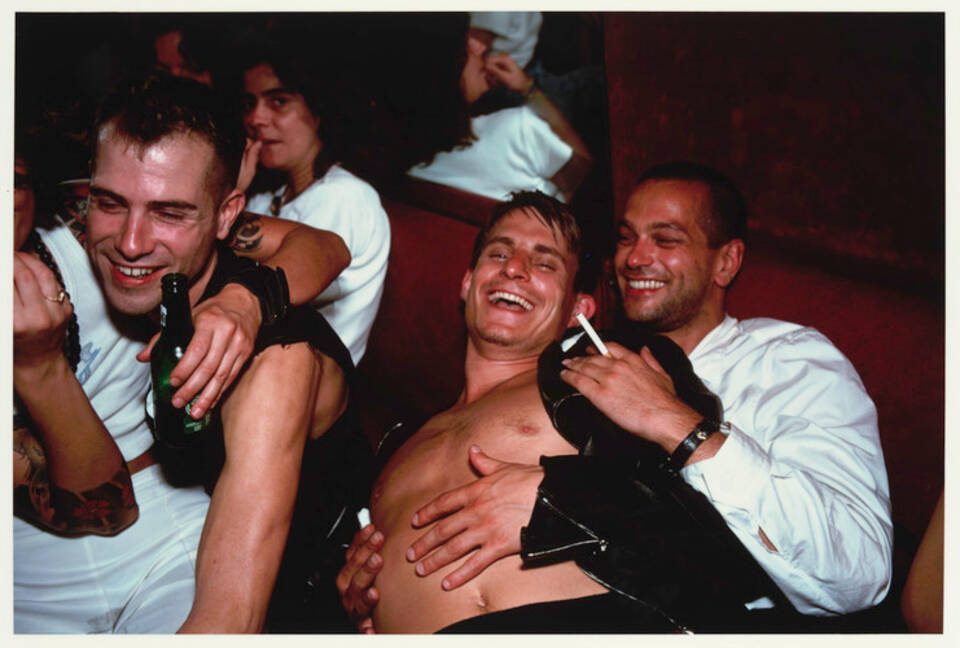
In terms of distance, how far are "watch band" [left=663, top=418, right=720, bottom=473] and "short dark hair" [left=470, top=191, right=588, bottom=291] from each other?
0.58 m

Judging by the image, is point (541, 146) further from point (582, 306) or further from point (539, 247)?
point (582, 306)

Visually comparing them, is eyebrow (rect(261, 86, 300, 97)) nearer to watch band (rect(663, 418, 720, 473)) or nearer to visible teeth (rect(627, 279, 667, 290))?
visible teeth (rect(627, 279, 667, 290))

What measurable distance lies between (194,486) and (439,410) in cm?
60

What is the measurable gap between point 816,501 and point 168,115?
1.44m

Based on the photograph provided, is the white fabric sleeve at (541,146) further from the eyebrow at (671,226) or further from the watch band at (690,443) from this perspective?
the watch band at (690,443)

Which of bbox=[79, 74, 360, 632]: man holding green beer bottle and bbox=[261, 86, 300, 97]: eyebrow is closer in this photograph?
bbox=[79, 74, 360, 632]: man holding green beer bottle

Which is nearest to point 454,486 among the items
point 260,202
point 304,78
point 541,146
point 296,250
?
point 296,250

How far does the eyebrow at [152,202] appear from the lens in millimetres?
1373

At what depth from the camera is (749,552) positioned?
1.30 metres

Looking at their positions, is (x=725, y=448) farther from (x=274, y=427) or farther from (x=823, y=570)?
(x=274, y=427)

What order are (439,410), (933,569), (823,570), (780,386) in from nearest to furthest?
(823,570), (933,569), (780,386), (439,410)

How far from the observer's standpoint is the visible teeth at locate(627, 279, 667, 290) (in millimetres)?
1753

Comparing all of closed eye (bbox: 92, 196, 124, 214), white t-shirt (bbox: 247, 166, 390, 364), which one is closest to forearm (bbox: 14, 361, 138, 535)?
closed eye (bbox: 92, 196, 124, 214)
